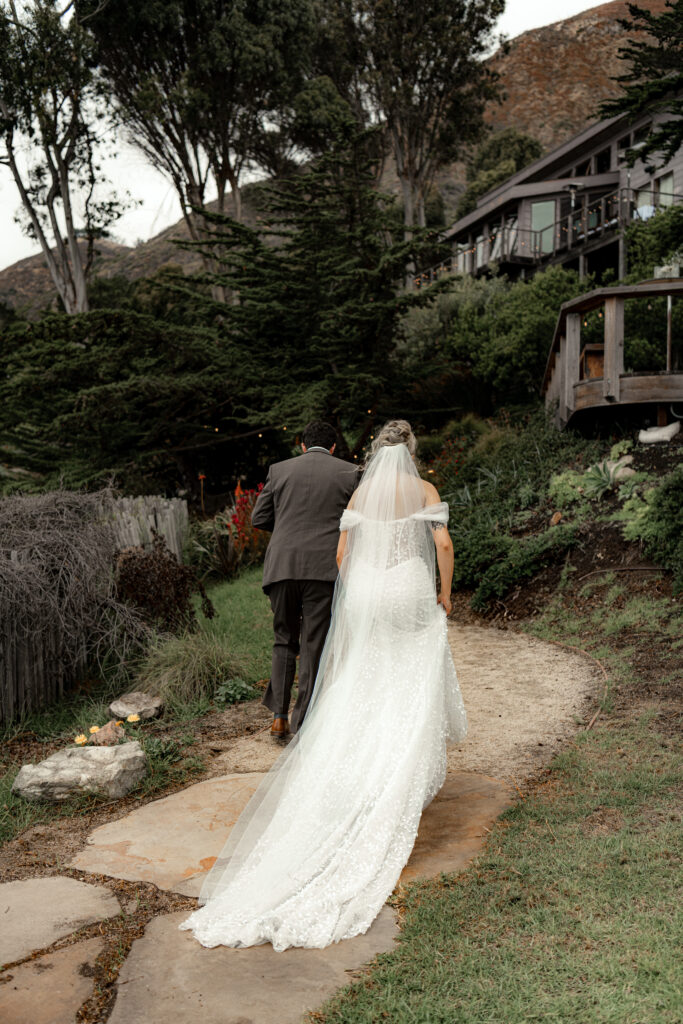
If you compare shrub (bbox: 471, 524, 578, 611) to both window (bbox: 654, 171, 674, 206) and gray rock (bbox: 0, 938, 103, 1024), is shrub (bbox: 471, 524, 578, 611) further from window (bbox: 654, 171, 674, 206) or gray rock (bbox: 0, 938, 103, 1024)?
window (bbox: 654, 171, 674, 206)

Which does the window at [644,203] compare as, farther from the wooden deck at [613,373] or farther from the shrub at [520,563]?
the shrub at [520,563]

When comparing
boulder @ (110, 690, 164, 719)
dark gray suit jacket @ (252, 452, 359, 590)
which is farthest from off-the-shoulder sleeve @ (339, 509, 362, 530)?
boulder @ (110, 690, 164, 719)

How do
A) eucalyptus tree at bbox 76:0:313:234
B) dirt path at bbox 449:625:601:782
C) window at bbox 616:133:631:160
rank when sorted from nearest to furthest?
dirt path at bbox 449:625:601:782 < eucalyptus tree at bbox 76:0:313:234 < window at bbox 616:133:631:160

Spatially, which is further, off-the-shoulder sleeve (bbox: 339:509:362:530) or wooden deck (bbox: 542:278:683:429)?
wooden deck (bbox: 542:278:683:429)

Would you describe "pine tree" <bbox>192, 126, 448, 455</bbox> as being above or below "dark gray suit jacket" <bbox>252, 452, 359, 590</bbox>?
above

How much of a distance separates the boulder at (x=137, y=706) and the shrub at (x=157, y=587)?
0.99m

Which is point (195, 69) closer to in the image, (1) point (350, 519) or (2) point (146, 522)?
(2) point (146, 522)

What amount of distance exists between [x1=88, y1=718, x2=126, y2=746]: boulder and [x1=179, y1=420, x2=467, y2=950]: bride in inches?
70.7

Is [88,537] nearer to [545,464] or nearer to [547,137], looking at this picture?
[545,464]

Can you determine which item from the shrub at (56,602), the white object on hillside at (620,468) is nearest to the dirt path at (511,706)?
the shrub at (56,602)

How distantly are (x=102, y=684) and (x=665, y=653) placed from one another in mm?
4469

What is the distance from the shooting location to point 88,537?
673cm

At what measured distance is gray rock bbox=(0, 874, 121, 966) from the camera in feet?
9.95

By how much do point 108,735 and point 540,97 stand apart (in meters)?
95.0
